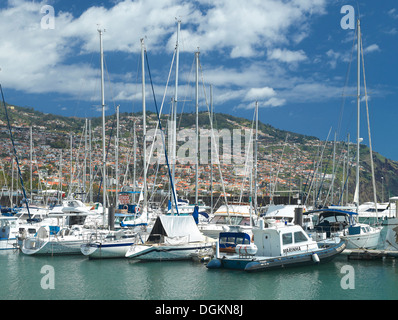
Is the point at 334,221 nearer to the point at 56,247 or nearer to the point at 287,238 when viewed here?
the point at 287,238

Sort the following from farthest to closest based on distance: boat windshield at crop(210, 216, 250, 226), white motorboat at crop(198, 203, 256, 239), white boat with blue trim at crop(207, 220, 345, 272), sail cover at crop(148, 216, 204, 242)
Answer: boat windshield at crop(210, 216, 250, 226)
white motorboat at crop(198, 203, 256, 239)
sail cover at crop(148, 216, 204, 242)
white boat with blue trim at crop(207, 220, 345, 272)

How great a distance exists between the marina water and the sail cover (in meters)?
1.66

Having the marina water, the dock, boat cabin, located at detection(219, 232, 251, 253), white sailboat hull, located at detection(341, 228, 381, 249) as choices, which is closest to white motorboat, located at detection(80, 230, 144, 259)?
the marina water

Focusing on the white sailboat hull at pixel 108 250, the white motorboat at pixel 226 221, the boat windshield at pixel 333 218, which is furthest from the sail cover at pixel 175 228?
the boat windshield at pixel 333 218

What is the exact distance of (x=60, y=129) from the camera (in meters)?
138

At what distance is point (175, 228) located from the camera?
2444 cm

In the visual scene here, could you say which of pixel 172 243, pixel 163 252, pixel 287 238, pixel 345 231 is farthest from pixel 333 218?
pixel 163 252

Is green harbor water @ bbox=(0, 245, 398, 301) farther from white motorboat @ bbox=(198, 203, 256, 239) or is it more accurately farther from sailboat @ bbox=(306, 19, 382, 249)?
white motorboat @ bbox=(198, 203, 256, 239)

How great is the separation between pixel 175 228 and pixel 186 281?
5.66 meters

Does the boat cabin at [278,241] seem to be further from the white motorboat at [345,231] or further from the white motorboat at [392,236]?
the white motorboat at [392,236]

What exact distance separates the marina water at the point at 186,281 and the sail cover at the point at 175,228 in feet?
5.45

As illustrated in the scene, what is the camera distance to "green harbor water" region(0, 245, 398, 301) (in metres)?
16.7
